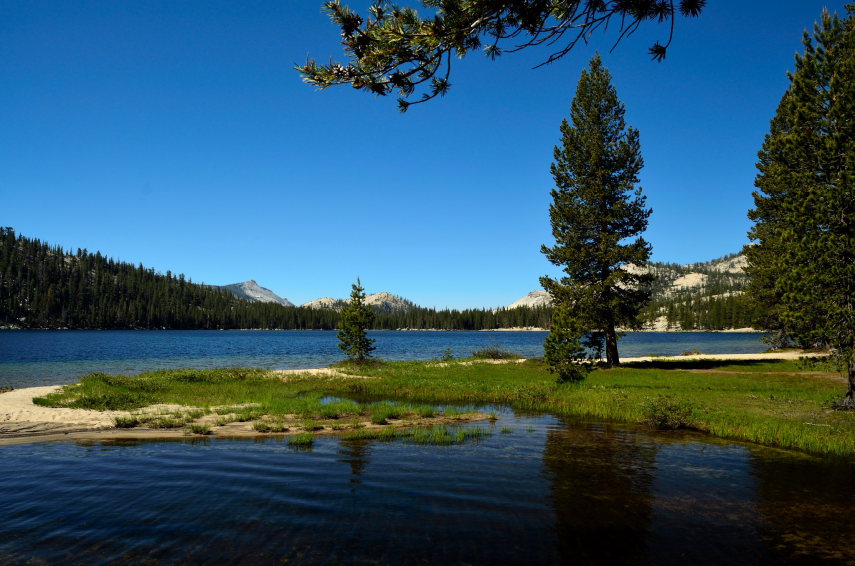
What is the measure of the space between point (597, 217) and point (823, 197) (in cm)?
1903

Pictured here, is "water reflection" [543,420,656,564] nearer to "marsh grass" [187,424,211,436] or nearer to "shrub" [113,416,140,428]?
"marsh grass" [187,424,211,436]

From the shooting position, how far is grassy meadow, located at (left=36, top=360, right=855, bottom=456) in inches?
746

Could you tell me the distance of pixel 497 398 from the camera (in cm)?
2877

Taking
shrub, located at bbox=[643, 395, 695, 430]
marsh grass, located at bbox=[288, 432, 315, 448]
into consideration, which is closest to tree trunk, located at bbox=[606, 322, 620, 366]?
shrub, located at bbox=[643, 395, 695, 430]

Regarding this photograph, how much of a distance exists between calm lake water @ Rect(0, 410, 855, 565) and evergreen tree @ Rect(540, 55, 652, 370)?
20863 millimetres

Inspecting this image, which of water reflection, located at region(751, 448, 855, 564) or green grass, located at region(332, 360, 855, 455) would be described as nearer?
water reflection, located at region(751, 448, 855, 564)

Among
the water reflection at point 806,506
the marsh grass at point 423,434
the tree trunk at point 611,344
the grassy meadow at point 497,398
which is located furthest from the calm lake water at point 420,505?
the tree trunk at point 611,344

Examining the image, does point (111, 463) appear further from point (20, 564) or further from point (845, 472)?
point (845, 472)

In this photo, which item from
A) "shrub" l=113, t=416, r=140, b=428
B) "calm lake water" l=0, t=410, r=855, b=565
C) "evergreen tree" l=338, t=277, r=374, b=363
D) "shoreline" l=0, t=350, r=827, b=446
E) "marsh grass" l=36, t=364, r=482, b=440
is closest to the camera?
"calm lake water" l=0, t=410, r=855, b=565

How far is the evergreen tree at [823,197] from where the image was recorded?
1870 cm

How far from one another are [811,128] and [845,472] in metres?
14.6

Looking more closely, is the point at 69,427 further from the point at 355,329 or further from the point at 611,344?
the point at 611,344

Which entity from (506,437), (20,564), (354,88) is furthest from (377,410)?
(354,88)

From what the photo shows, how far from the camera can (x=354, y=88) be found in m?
6.85
